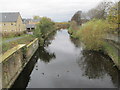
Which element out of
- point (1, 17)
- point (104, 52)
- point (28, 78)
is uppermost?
point (1, 17)

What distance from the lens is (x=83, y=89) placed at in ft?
36.6

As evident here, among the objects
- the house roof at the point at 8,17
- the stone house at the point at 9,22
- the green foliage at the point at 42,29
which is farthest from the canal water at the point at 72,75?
the house roof at the point at 8,17

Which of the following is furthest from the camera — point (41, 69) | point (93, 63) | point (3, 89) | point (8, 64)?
point (93, 63)

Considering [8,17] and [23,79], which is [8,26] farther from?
[23,79]

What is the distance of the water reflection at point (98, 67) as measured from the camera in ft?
45.4

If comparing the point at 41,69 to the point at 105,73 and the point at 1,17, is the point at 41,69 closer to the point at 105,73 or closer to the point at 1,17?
the point at 105,73

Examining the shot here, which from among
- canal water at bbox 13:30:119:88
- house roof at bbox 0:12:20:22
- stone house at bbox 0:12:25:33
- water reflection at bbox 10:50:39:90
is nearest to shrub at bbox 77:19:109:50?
canal water at bbox 13:30:119:88

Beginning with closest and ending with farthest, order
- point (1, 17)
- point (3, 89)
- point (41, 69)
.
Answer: point (3, 89) → point (41, 69) → point (1, 17)

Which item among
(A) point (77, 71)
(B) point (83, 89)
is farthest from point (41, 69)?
(B) point (83, 89)

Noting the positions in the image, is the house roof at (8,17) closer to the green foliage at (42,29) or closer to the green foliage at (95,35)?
the green foliage at (42,29)

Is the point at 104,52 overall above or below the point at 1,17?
below

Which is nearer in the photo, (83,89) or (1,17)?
(83,89)

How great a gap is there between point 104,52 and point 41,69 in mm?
10511

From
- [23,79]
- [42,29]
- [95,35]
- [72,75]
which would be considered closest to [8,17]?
[42,29]
